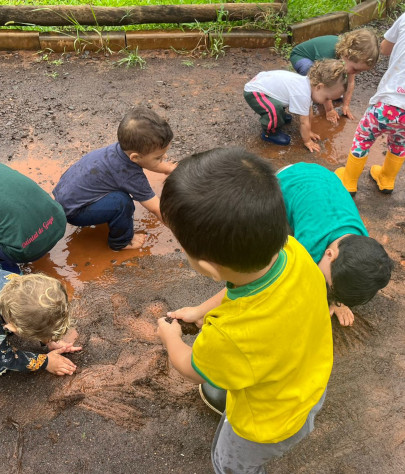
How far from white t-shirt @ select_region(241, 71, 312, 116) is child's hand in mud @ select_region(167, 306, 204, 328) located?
203 centimetres

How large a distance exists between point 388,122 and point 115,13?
123 inches

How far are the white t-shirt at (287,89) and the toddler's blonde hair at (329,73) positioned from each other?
4.0 inches

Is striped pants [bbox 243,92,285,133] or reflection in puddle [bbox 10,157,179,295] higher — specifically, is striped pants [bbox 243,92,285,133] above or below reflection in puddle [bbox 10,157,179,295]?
above

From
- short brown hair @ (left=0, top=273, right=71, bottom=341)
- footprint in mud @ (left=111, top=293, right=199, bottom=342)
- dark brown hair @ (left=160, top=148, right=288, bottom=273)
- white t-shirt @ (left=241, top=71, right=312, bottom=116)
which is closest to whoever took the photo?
dark brown hair @ (left=160, top=148, right=288, bottom=273)

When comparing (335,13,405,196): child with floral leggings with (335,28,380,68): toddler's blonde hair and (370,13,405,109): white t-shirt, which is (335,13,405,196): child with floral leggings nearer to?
(370,13,405,109): white t-shirt

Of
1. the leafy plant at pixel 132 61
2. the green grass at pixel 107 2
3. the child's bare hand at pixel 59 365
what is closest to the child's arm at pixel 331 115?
the green grass at pixel 107 2

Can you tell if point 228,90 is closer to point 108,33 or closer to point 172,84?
point 172,84

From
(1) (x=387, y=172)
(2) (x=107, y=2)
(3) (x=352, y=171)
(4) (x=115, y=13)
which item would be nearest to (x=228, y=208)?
(3) (x=352, y=171)

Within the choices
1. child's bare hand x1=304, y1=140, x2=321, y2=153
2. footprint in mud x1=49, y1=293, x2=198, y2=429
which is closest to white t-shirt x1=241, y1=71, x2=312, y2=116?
child's bare hand x1=304, y1=140, x2=321, y2=153

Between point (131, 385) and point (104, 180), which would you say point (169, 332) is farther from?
point (104, 180)

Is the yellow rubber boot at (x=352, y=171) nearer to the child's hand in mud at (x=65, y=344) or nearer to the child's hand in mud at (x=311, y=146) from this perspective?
the child's hand in mud at (x=311, y=146)

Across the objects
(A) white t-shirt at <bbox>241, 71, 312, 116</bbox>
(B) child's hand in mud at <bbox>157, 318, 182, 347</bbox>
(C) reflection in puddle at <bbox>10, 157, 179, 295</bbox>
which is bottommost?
(C) reflection in puddle at <bbox>10, 157, 179, 295</bbox>

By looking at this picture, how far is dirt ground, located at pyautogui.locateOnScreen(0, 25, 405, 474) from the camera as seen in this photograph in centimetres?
212

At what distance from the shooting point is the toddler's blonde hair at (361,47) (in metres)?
3.56
